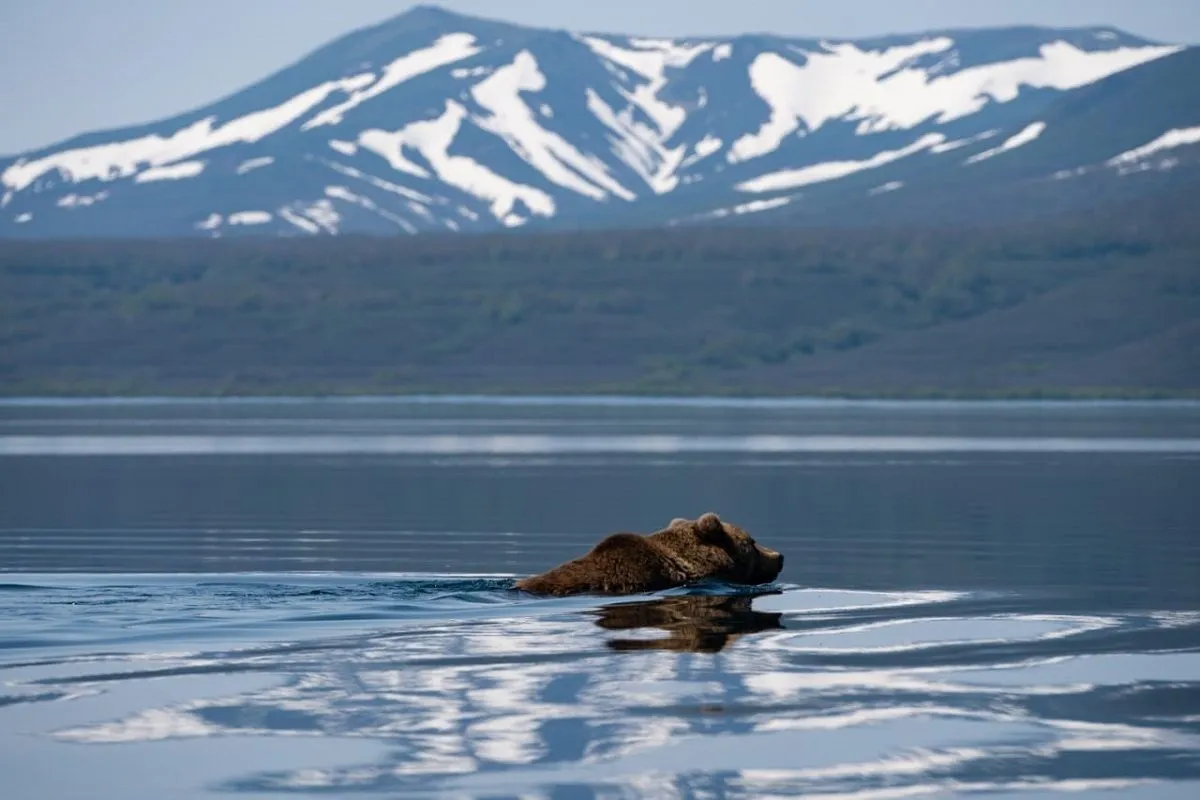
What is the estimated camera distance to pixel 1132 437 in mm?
68250

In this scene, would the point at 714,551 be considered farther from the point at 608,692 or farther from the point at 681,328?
the point at 681,328

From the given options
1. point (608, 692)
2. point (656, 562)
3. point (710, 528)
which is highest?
point (710, 528)

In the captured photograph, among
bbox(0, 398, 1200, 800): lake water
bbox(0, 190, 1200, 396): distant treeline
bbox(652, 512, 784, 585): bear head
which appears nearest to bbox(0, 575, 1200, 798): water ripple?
bbox(0, 398, 1200, 800): lake water

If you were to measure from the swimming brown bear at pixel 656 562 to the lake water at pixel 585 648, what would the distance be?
0.27 m

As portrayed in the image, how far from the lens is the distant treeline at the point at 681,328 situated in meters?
160

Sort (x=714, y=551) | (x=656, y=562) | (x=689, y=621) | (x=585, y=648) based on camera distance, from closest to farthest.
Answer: (x=585, y=648) → (x=689, y=621) → (x=656, y=562) → (x=714, y=551)

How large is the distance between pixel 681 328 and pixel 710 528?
155653mm

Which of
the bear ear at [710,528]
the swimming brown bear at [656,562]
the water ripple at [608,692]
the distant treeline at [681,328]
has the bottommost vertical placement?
the water ripple at [608,692]

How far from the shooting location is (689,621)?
64.5 feet

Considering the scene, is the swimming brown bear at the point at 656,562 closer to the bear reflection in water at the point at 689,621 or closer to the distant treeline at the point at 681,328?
the bear reflection in water at the point at 689,621

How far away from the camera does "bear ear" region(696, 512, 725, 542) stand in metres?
21.6

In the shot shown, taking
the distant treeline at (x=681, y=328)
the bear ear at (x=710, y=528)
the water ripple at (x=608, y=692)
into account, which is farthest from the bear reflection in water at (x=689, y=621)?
the distant treeline at (x=681, y=328)

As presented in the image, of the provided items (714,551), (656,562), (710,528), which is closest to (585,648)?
(656,562)

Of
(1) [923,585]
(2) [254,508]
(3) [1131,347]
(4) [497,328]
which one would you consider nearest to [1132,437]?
(2) [254,508]
